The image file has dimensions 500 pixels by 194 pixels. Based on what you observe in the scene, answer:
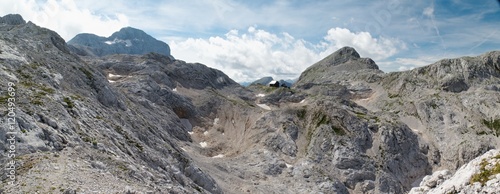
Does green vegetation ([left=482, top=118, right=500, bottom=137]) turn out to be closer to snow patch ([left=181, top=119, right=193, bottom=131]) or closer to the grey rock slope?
the grey rock slope

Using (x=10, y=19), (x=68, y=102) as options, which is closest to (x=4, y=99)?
(x=68, y=102)

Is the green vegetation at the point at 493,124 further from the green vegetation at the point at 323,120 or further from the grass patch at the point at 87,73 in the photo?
the grass patch at the point at 87,73

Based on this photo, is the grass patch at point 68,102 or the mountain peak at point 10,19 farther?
the mountain peak at point 10,19

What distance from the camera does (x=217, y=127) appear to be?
364 ft

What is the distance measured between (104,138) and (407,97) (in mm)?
132733

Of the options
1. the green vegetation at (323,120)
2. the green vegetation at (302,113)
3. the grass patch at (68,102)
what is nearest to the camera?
the grass patch at (68,102)

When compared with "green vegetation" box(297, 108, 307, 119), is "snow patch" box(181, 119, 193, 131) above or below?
below

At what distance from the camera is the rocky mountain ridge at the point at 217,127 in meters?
34.7

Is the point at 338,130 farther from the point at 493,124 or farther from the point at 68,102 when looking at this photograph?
the point at 68,102

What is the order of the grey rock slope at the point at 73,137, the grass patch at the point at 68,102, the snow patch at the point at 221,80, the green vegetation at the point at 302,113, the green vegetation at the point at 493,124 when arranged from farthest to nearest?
the snow patch at the point at 221,80
the green vegetation at the point at 493,124
the green vegetation at the point at 302,113
the grass patch at the point at 68,102
the grey rock slope at the point at 73,137

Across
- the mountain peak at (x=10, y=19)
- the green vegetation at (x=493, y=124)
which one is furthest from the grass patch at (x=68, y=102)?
the mountain peak at (x=10, y=19)

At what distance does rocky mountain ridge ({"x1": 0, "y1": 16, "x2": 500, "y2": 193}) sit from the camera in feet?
114

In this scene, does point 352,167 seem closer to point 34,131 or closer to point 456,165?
point 456,165

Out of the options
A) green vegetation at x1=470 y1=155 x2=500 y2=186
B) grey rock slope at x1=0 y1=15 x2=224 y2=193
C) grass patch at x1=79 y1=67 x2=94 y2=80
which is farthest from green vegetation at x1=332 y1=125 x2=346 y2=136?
green vegetation at x1=470 y1=155 x2=500 y2=186
